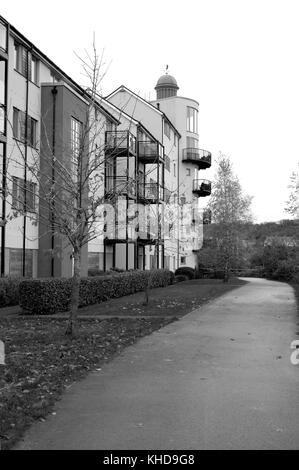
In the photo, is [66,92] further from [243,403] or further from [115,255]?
[243,403]

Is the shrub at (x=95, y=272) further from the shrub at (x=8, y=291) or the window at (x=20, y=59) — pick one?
the window at (x=20, y=59)

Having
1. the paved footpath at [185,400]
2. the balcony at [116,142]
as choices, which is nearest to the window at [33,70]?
the balcony at [116,142]

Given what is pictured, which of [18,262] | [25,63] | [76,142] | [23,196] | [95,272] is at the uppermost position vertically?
[25,63]

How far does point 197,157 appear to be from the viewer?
49344mm

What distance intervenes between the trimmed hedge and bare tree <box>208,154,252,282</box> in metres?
15.4

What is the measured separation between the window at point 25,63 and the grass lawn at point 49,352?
10446 millimetres

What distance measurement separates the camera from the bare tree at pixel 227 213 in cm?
3897

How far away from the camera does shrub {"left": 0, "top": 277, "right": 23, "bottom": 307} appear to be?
57.9 ft

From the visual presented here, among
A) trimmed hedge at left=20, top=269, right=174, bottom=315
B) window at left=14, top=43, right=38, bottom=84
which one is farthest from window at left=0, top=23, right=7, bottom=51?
trimmed hedge at left=20, top=269, right=174, bottom=315

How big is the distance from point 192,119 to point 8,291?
35703 mm

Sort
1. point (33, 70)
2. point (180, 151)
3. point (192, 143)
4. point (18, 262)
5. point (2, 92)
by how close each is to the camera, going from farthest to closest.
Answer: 1. point (192, 143)
2. point (180, 151)
3. point (33, 70)
4. point (18, 262)
5. point (2, 92)

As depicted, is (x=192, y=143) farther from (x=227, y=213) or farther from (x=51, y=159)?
(x=51, y=159)

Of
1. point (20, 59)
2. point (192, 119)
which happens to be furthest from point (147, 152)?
point (20, 59)

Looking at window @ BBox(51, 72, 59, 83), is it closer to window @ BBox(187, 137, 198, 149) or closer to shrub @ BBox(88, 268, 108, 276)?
shrub @ BBox(88, 268, 108, 276)
